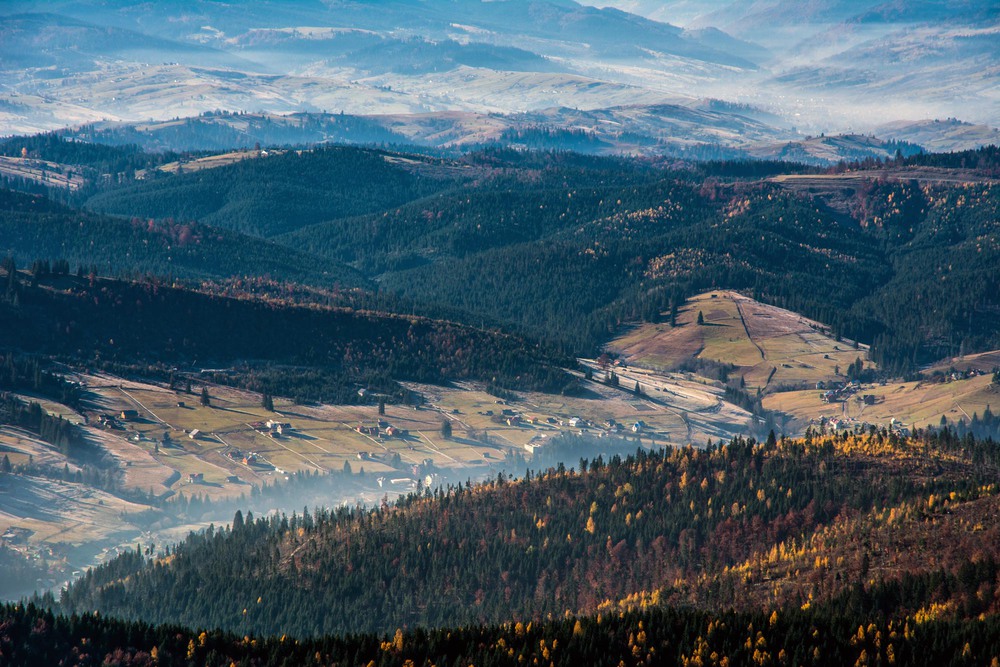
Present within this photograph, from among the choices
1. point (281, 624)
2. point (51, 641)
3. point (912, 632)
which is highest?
point (912, 632)

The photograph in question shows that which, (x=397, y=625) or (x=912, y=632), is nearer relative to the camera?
(x=912, y=632)

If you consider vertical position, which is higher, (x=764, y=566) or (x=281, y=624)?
(x=764, y=566)

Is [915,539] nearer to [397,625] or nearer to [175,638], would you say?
[397,625]

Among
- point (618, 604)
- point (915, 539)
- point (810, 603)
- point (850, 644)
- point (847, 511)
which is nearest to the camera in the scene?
point (850, 644)

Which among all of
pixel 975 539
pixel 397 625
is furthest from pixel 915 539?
pixel 397 625

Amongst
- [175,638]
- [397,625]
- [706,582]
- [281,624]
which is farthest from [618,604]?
[175,638]

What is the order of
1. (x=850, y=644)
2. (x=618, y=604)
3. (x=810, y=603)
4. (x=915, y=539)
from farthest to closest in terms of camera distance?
(x=618, y=604) → (x=915, y=539) → (x=810, y=603) → (x=850, y=644)

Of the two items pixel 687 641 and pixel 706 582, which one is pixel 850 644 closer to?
pixel 687 641
